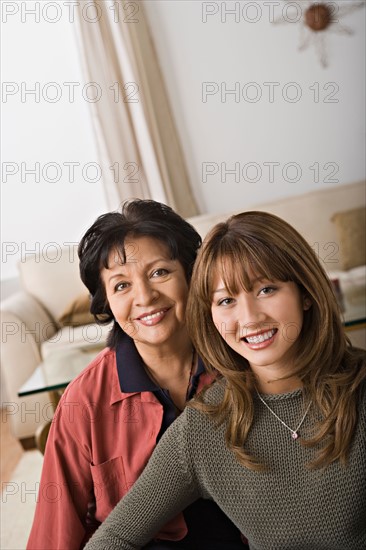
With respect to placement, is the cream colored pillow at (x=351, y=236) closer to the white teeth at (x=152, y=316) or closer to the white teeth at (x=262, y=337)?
the white teeth at (x=152, y=316)

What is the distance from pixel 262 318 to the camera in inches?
44.1

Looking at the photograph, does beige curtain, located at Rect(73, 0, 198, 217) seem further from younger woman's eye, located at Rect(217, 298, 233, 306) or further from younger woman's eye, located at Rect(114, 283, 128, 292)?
younger woman's eye, located at Rect(217, 298, 233, 306)

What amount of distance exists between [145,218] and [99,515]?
A: 0.54 metres

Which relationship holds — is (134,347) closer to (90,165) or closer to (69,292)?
(69,292)

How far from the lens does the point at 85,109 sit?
3666mm

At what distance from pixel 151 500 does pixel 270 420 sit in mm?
223

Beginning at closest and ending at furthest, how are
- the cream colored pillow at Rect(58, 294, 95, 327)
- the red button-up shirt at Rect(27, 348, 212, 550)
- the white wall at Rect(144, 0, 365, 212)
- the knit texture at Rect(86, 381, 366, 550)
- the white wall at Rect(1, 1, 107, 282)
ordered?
1. the knit texture at Rect(86, 381, 366, 550)
2. the red button-up shirt at Rect(27, 348, 212, 550)
3. the cream colored pillow at Rect(58, 294, 95, 327)
4. the white wall at Rect(1, 1, 107, 282)
5. the white wall at Rect(144, 0, 365, 212)

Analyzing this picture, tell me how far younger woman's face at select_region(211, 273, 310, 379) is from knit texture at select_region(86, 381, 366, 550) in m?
0.08

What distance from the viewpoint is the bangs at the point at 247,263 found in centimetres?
111

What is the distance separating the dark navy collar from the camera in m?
1.32

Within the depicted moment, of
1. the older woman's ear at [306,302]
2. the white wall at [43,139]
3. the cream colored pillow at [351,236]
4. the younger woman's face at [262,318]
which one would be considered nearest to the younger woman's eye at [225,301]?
the younger woman's face at [262,318]

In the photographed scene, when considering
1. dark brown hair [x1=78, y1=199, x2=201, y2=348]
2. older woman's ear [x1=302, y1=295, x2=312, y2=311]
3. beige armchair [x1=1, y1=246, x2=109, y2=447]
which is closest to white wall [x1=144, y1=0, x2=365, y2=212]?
beige armchair [x1=1, y1=246, x2=109, y2=447]

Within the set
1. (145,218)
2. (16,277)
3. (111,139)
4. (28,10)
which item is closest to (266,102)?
(111,139)

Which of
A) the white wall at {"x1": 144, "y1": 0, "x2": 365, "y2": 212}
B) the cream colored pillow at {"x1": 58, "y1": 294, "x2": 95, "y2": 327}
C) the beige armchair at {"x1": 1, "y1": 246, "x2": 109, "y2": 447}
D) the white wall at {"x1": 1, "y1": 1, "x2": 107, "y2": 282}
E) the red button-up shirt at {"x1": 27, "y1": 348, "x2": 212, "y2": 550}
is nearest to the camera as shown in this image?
the red button-up shirt at {"x1": 27, "y1": 348, "x2": 212, "y2": 550}
